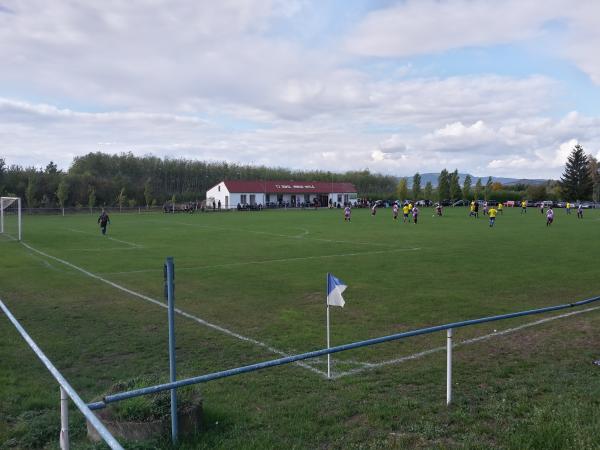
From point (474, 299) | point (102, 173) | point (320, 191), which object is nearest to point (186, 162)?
point (102, 173)

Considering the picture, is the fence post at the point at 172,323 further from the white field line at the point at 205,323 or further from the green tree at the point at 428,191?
the green tree at the point at 428,191

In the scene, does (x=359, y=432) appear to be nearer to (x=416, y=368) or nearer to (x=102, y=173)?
(x=416, y=368)

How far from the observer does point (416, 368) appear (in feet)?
26.0

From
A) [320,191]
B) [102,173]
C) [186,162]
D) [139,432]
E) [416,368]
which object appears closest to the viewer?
[139,432]

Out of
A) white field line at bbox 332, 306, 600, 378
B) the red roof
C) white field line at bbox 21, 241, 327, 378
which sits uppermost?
the red roof

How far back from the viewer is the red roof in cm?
9550

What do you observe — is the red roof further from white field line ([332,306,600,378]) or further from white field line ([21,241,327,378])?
white field line ([332,306,600,378])

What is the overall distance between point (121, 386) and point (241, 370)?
1.80 metres

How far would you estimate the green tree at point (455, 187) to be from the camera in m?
113

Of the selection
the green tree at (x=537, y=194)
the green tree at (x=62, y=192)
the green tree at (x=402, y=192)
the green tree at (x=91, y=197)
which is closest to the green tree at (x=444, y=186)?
the green tree at (x=402, y=192)

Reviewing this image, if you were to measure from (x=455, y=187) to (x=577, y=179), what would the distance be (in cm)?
2464

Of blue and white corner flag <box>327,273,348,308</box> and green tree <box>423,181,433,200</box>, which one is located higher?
green tree <box>423,181,433,200</box>

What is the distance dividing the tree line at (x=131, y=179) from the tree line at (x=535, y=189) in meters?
8.64

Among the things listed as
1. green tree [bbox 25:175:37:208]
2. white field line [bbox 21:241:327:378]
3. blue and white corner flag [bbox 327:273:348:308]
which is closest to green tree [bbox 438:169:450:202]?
green tree [bbox 25:175:37:208]
